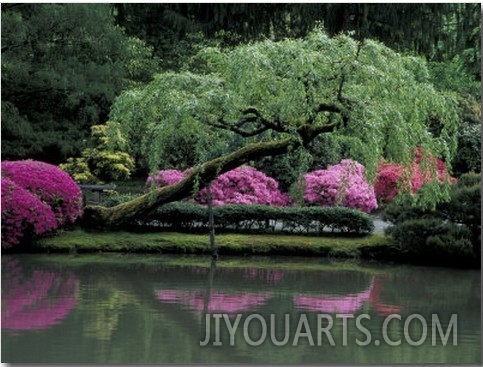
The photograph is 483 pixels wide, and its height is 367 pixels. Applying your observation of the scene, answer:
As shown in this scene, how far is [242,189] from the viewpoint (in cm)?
1456

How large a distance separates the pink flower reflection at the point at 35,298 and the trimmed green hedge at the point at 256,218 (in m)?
2.65

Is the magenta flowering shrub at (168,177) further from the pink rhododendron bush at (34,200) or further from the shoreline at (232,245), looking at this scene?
the pink rhododendron bush at (34,200)

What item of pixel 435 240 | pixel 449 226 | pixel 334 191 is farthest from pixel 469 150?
pixel 435 240

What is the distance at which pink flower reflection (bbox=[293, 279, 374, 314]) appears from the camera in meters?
8.93

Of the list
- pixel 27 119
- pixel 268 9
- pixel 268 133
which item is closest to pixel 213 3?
pixel 268 9

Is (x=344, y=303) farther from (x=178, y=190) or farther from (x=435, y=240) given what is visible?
(x=178, y=190)

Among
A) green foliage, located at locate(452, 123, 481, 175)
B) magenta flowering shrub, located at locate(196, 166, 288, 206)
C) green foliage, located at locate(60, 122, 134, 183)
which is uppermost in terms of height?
green foliage, located at locate(452, 123, 481, 175)

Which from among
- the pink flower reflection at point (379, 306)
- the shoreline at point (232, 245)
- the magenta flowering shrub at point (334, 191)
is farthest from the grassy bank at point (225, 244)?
the pink flower reflection at point (379, 306)

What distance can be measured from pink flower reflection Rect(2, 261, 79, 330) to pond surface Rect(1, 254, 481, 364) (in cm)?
1

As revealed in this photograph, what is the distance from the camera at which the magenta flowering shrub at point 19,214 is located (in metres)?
11.8

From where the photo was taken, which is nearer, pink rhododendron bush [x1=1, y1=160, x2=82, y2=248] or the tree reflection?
the tree reflection

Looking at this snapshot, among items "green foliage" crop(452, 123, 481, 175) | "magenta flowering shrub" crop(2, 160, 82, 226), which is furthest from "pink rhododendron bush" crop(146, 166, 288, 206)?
"green foliage" crop(452, 123, 481, 175)

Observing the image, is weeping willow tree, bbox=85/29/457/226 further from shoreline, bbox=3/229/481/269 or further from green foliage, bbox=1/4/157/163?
green foliage, bbox=1/4/157/163

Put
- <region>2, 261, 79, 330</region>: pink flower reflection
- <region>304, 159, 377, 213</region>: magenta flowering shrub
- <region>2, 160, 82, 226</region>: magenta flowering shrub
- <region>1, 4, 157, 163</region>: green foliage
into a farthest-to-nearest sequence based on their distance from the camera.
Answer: <region>304, 159, 377, 213</region>: magenta flowering shrub, <region>1, 4, 157, 163</region>: green foliage, <region>2, 160, 82, 226</region>: magenta flowering shrub, <region>2, 261, 79, 330</region>: pink flower reflection
